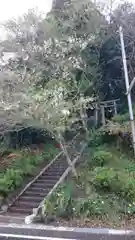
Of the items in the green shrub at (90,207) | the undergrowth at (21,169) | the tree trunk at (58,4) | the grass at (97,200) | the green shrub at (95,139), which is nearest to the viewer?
the grass at (97,200)

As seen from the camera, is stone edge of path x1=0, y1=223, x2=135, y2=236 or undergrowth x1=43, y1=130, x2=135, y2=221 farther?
undergrowth x1=43, y1=130, x2=135, y2=221

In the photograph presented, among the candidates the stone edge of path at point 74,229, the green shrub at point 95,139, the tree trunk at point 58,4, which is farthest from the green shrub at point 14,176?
the tree trunk at point 58,4

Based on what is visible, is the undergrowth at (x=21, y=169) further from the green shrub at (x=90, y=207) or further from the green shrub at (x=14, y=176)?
the green shrub at (x=90, y=207)

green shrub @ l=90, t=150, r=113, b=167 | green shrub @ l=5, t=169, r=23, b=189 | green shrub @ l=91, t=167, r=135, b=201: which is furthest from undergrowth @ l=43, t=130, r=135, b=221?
green shrub @ l=5, t=169, r=23, b=189

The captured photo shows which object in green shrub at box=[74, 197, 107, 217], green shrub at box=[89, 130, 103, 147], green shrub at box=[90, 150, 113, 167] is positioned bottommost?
green shrub at box=[74, 197, 107, 217]

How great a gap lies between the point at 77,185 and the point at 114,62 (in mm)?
8890

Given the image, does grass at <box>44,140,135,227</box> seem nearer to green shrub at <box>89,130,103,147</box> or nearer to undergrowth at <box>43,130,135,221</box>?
undergrowth at <box>43,130,135,221</box>

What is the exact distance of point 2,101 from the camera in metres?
10.7

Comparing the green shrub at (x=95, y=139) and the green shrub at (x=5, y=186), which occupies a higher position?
the green shrub at (x=95, y=139)

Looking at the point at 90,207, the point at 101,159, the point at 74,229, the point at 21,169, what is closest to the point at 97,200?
the point at 90,207

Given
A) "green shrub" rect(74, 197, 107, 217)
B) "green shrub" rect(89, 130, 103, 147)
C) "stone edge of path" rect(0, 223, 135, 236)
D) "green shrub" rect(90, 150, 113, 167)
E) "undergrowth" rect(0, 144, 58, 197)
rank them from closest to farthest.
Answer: "stone edge of path" rect(0, 223, 135, 236), "green shrub" rect(74, 197, 107, 217), "undergrowth" rect(0, 144, 58, 197), "green shrub" rect(90, 150, 113, 167), "green shrub" rect(89, 130, 103, 147)

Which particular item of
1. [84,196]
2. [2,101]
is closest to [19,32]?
[2,101]

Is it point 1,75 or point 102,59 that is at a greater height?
point 102,59

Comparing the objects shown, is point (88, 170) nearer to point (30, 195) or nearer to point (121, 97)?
point (30, 195)
